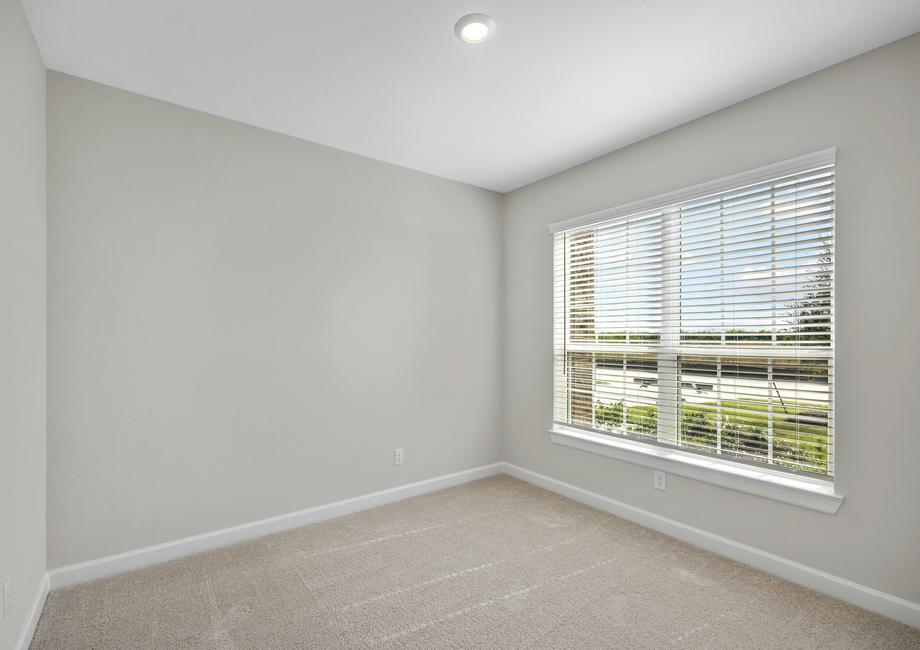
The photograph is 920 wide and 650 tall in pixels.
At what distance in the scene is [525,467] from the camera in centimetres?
389

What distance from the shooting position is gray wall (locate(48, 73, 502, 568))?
2.30 meters

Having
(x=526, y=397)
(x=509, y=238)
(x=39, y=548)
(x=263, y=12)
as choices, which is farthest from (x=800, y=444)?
(x=39, y=548)

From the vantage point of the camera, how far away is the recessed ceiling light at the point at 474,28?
1862 mm

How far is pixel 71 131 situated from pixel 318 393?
6.13 feet

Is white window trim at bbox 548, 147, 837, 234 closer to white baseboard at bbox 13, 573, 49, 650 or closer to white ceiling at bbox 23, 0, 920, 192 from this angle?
white ceiling at bbox 23, 0, 920, 192

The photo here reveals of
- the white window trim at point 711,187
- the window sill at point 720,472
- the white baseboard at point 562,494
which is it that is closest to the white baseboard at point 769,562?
the white baseboard at point 562,494

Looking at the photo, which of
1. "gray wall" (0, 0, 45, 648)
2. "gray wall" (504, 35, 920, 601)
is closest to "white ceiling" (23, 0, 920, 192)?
"gray wall" (504, 35, 920, 601)

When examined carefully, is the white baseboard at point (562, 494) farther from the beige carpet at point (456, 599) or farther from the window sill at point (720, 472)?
the window sill at point (720, 472)

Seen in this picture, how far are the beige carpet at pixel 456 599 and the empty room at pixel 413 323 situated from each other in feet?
0.06

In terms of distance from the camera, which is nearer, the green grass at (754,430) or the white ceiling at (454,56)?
the white ceiling at (454,56)

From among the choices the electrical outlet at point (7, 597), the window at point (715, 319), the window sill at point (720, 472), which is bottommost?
the electrical outlet at point (7, 597)

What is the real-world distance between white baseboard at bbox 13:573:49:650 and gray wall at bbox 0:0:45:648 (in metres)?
0.04

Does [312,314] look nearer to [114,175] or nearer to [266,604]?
[114,175]

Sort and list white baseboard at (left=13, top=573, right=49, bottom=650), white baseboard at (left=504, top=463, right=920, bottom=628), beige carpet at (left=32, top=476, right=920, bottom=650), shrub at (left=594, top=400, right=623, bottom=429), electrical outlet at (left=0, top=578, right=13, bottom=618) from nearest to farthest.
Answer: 1. electrical outlet at (left=0, top=578, right=13, bottom=618)
2. white baseboard at (left=13, top=573, right=49, bottom=650)
3. beige carpet at (left=32, top=476, right=920, bottom=650)
4. white baseboard at (left=504, top=463, right=920, bottom=628)
5. shrub at (left=594, top=400, right=623, bottom=429)
